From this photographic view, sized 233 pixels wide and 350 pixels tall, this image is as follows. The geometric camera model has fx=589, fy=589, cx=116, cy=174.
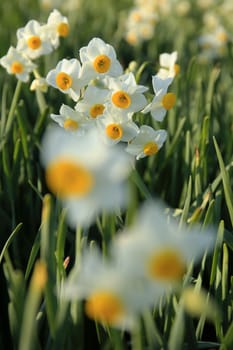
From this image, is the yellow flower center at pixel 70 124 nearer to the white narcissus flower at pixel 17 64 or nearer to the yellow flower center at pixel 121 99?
the yellow flower center at pixel 121 99

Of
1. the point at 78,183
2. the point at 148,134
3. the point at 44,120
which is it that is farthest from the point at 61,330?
the point at 44,120

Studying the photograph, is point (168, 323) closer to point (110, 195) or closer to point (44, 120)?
point (110, 195)

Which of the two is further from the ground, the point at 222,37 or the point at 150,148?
the point at 222,37

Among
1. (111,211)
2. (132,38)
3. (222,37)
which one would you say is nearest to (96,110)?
(111,211)

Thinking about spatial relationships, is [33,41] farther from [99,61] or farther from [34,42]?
[99,61]

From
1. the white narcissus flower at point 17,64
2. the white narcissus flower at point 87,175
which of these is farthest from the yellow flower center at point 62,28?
the white narcissus flower at point 87,175

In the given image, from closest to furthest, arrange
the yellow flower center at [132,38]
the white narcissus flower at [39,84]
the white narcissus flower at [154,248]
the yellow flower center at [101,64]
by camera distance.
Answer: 1. the white narcissus flower at [154,248]
2. the yellow flower center at [101,64]
3. the white narcissus flower at [39,84]
4. the yellow flower center at [132,38]

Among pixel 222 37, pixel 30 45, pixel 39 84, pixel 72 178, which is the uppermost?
pixel 222 37
